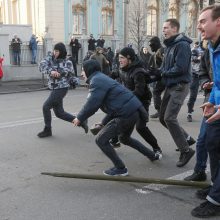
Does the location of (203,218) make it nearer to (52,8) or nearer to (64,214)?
(64,214)

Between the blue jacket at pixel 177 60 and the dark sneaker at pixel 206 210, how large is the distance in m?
1.95

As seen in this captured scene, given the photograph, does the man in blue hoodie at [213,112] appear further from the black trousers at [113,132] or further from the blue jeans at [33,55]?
the blue jeans at [33,55]

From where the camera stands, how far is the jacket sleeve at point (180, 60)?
A: 5.12 m

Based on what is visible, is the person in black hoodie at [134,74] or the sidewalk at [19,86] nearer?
the person in black hoodie at [134,74]

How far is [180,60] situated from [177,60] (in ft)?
0.13

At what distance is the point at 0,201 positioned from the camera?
4.18 meters

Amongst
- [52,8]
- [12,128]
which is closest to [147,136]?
[12,128]

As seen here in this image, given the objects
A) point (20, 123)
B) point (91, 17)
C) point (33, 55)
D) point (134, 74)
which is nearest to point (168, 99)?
point (134, 74)

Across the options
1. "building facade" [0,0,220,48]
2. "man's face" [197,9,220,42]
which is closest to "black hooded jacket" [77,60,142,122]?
"man's face" [197,9,220,42]

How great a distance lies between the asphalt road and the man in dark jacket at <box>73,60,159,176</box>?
0.42 m

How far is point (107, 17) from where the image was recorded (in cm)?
2988

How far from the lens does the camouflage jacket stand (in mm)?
6930

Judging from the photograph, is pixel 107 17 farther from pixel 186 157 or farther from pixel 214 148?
pixel 214 148

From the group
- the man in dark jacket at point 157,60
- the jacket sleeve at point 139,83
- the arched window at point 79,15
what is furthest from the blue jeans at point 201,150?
the arched window at point 79,15
